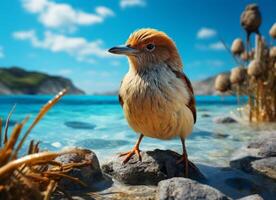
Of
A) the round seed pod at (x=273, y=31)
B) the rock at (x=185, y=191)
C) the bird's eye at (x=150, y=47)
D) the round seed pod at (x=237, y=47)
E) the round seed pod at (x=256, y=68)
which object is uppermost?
the round seed pod at (x=273, y=31)

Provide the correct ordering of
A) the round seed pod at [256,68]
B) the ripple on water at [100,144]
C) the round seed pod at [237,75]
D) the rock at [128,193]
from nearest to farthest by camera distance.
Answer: the rock at [128,193] → the ripple on water at [100,144] → the round seed pod at [256,68] → the round seed pod at [237,75]

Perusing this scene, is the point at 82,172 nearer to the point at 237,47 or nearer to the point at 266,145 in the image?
the point at 266,145

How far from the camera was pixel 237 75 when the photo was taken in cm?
894

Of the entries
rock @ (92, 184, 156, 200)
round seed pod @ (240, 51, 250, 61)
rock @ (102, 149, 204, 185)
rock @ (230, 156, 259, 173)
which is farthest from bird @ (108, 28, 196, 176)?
round seed pod @ (240, 51, 250, 61)

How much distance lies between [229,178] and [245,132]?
4463 millimetres

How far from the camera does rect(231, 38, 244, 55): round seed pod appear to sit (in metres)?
9.52

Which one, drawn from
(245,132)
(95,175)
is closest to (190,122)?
(95,175)

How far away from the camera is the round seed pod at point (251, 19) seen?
8.74 m

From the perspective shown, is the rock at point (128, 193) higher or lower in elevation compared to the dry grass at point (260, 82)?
lower

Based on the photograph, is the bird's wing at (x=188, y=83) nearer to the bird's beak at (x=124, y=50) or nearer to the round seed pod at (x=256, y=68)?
the bird's beak at (x=124, y=50)

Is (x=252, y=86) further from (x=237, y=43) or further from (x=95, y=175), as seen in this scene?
(x=95, y=175)

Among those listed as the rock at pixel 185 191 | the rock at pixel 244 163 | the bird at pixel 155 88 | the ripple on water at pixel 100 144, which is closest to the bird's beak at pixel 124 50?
the bird at pixel 155 88

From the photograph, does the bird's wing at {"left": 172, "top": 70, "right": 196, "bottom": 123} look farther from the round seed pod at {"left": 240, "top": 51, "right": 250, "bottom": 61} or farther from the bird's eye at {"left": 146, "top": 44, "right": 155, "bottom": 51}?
the round seed pod at {"left": 240, "top": 51, "right": 250, "bottom": 61}

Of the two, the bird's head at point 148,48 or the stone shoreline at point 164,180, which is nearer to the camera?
the stone shoreline at point 164,180
